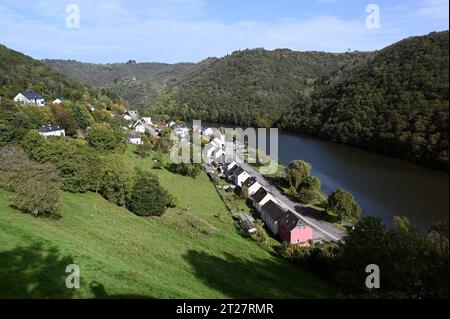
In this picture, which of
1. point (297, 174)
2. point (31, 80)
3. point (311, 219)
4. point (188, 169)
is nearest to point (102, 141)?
point (188, 169)

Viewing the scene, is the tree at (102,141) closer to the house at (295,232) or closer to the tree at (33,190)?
the tree at (33,190)

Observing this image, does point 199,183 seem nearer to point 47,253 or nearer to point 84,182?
point 84,182

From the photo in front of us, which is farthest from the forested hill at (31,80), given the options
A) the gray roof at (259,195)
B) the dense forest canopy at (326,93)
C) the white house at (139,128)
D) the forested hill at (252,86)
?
the gray roof at (259,195)

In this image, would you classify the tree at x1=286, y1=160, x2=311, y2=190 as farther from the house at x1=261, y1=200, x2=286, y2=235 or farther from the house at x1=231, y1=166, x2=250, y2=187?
the house at x1=261, y1=200, x2=286, y2=235

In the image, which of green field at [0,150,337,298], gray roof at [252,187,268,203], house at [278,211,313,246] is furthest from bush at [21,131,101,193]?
house at [278,211,313,246]
